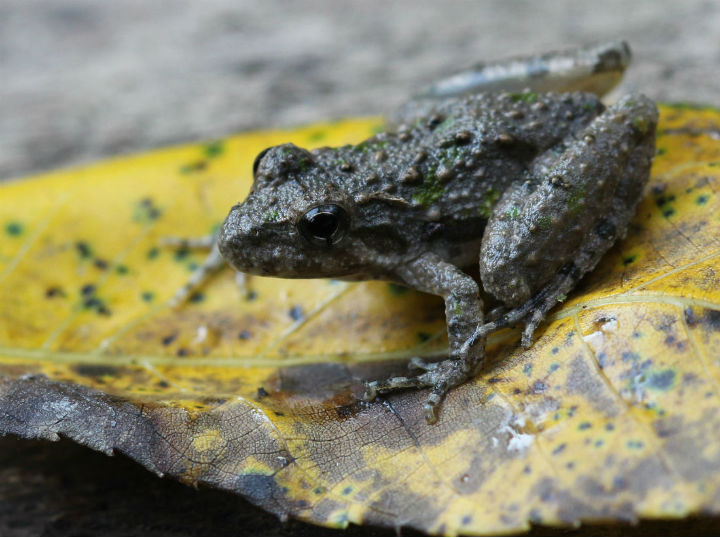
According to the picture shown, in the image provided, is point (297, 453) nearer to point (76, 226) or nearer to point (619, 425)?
point (619, 425)

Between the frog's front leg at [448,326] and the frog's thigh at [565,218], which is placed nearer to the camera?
the frog's front leg at [448,326]

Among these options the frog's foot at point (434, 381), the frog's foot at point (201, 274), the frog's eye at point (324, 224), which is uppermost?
the frog's eye at point (324, 224)

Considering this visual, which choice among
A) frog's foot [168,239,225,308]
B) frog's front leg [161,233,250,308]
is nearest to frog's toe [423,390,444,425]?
frog's front leg [161,233,250,308]

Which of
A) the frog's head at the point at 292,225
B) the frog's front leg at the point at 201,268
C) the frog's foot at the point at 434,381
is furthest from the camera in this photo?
the frog's front leg at the point at 201,268

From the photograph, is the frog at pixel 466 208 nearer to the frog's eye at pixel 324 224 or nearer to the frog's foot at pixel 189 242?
the frog's eye at pixel 324 224

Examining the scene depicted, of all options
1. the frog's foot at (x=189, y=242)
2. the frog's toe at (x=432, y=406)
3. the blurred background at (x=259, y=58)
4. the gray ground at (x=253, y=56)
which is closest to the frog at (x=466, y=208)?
the frog's toe at (x=432, y=406)

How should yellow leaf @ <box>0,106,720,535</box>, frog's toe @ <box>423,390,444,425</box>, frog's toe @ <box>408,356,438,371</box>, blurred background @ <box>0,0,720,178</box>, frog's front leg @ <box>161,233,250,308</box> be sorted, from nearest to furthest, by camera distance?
yellow leaf @ <box>0,106,720,535</box> < frog's toe @ <box>423,390,444,425</box> < frog's toe @ <box>408,356,438,371</box> < frog's front leg @ <box>161,233,250,308</box> < blurred background @ <box>0,0,720,178</box>

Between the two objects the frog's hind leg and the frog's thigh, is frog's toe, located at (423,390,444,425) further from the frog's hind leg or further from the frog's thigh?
the frog's thigh
